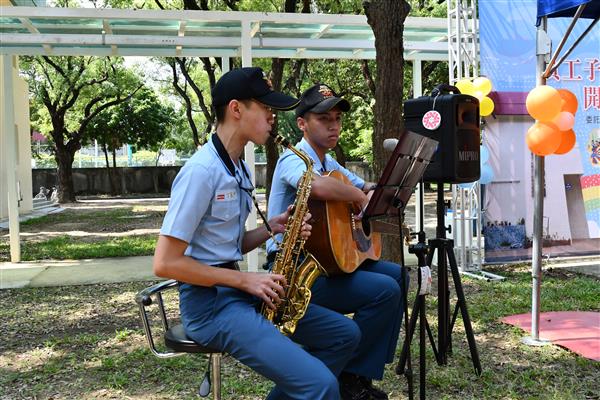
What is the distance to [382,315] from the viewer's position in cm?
333

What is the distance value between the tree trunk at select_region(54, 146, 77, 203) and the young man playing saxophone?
2305cm

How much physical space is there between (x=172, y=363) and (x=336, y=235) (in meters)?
2.10

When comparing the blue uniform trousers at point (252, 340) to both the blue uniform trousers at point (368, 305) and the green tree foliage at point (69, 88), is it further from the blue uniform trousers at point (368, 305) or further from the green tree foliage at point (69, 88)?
the green tree foliage at point (69, 88)

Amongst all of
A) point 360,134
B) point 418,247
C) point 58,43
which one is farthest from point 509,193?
point 360,134

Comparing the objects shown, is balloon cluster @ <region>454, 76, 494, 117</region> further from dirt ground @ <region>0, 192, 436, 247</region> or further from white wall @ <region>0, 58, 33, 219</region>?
white wall @ <region>0, 58, 33, 219</region>

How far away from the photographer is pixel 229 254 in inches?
98.3

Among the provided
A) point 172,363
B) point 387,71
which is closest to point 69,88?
point 387,71

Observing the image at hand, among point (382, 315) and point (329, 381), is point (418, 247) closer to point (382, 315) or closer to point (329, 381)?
point (382, 315)

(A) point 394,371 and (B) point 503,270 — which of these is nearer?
(A) point 394,371

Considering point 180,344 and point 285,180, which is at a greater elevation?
point 285,180

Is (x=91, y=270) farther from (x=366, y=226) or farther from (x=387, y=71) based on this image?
(x=366, y=226)

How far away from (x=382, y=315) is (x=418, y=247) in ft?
1.47

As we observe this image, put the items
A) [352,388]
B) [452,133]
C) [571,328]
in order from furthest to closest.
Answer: [571,328] → [452,133] → [352,388]

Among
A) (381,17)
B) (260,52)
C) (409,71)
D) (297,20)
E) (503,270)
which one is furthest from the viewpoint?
(409,71)
